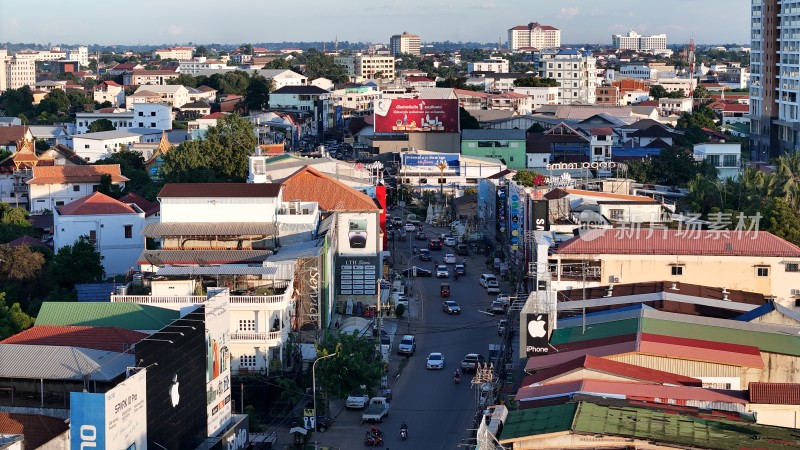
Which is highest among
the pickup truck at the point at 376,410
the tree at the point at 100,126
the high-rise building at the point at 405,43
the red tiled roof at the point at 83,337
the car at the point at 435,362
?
the high-rise building at the point at 405,43

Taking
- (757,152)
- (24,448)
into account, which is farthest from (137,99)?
(24,448)

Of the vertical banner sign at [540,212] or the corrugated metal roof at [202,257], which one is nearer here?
the corrugated metal roof at [202,257]

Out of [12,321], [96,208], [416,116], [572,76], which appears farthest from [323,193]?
[572,76]

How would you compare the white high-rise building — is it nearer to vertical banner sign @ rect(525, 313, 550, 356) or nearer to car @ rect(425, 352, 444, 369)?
car @ rect(425, 352, 444, 369)

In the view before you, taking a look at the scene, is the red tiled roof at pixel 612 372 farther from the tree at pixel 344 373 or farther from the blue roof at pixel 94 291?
the blue roof at pixel 94 291

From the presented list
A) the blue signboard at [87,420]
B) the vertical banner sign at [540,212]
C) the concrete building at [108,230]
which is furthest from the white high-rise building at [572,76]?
the blue signboard at [87,420]

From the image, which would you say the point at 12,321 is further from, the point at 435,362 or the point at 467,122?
the point at 467,122

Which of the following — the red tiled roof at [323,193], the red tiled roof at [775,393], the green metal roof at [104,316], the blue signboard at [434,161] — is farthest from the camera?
the blue signboard at [434,161]
